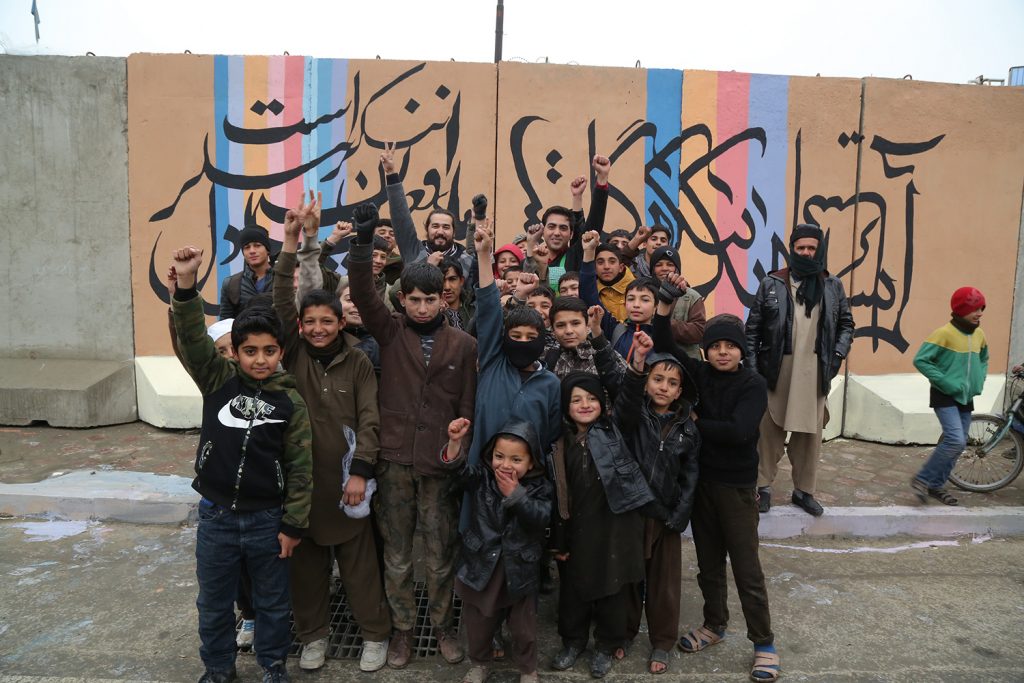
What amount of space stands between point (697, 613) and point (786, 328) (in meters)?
1.93

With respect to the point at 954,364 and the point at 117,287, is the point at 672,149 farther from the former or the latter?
the point at 117,287

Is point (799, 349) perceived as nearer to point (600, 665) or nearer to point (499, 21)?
point (600, 665)

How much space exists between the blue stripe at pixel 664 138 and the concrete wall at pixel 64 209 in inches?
191

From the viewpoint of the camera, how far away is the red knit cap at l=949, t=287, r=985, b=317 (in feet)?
14.6

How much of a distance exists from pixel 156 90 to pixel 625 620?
602 cm

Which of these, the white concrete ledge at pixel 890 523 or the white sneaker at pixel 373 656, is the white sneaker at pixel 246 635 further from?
the white concrete ledge at pixel 890 523

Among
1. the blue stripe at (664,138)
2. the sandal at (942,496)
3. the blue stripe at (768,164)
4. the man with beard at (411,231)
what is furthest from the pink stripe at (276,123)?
the sandal at (942,496)

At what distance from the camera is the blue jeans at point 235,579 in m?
2.54

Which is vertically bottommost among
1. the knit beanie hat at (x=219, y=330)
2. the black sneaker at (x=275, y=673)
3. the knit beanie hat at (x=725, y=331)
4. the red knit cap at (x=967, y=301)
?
the black sneaker at (x=275, y=673)

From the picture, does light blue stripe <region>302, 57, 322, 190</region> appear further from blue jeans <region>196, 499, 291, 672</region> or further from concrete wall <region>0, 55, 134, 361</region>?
blue jeans <region>196, 499, 291, 672</region>

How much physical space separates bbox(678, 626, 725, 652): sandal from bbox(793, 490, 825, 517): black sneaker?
1582mm

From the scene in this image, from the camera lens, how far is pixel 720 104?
620 centimetres

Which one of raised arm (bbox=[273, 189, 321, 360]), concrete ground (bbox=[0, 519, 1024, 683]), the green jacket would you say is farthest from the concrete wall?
the green jacket

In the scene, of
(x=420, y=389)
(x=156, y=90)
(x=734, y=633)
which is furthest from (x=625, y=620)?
(x=156, y=90)
